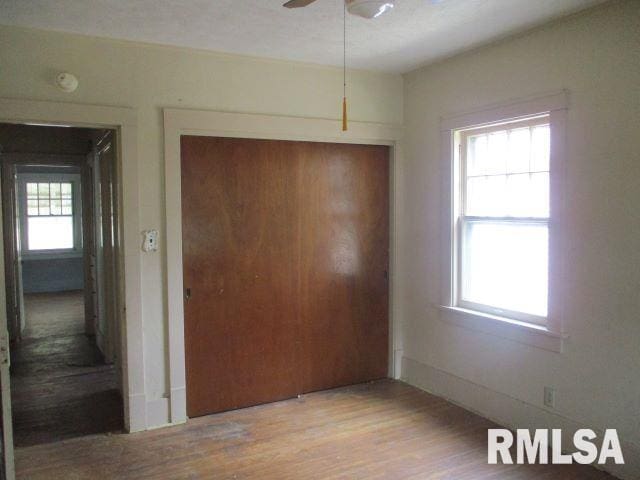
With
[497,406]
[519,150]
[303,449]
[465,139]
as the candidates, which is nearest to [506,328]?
[497,406]

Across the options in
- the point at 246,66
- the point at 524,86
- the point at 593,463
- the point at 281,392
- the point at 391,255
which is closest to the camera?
the point at 593,463

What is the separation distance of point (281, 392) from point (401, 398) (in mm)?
962

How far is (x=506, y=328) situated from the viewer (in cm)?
344

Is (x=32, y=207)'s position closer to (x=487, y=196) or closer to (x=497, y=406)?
(x=487, y=196)

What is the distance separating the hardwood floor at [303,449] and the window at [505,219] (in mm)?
908

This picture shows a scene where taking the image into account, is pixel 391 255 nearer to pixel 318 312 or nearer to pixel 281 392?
pixel 318 312

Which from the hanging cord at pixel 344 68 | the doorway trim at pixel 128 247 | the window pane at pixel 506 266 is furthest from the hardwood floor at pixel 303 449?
the hanging cord at pixel 344 68

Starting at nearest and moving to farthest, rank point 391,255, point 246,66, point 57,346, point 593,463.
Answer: point 593,463
point 246,66
point 391,255
point 57,346

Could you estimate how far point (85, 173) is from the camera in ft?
19.7

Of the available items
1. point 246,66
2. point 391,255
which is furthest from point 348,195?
point 246,66

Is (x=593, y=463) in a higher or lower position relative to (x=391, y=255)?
lower

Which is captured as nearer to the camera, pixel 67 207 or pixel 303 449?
pixel 303 449

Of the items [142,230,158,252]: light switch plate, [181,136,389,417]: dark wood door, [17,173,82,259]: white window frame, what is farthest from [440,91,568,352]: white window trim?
[17,173,82,259]: white window frame

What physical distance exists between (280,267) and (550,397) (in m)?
2.09
